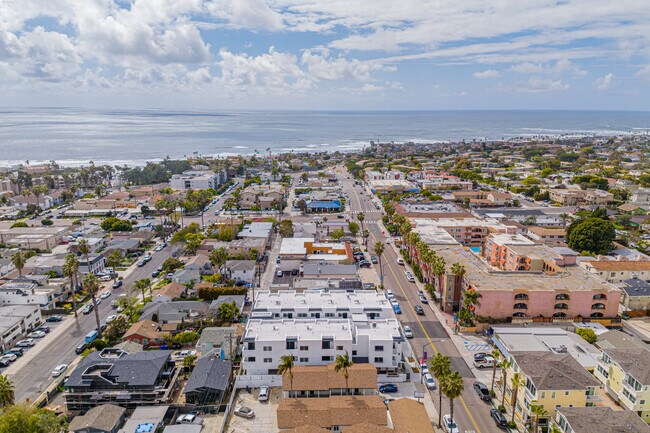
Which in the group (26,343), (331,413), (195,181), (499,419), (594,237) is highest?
(195,181)

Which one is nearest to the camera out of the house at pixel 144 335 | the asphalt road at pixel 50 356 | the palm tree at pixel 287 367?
the palm tree at pixel 287 367

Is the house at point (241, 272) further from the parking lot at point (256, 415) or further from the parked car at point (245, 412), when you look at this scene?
the parked car at point (245, 412)

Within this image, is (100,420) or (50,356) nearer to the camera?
(100,420)

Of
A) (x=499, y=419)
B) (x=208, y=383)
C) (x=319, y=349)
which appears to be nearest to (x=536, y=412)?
(x=499, y=419)

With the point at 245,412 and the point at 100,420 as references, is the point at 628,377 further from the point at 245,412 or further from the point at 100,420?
the point at 100,420

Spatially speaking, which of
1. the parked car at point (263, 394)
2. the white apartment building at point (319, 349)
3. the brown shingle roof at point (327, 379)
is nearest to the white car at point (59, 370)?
the white apartment building at point (319, 349)

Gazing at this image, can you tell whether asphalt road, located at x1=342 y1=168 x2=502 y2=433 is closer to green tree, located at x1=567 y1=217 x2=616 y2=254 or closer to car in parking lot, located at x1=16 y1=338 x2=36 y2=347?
green tree, located at x1=567 y1=217 x2=616 y2=254
